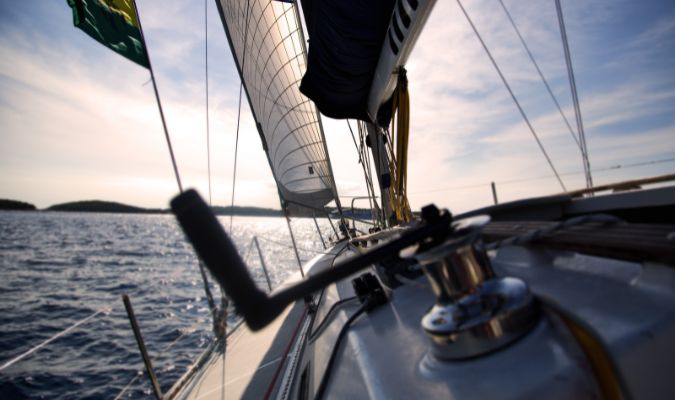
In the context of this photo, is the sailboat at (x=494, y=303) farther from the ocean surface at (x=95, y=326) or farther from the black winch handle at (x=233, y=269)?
the ocean surface at (x=95, y=326)

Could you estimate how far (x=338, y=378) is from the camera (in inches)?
33.8

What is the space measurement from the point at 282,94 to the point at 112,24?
248 centimetres

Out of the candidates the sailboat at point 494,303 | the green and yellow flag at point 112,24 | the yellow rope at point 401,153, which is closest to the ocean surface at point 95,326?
the sailboat at point 494,303

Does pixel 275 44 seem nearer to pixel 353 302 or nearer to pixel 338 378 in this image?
pixel 353 302

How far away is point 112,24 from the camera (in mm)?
3416

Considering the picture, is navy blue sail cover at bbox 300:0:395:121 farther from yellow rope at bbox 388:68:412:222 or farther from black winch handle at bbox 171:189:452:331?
black winch handle at bbox 171:189:452:331

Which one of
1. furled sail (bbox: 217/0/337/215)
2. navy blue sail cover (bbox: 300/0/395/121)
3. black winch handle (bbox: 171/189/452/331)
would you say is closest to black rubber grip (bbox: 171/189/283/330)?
black winch handle (bbox: 171/189/452/331)

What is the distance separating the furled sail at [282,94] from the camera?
200 inches

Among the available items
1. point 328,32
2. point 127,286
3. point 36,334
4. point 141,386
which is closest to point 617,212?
point 328,32

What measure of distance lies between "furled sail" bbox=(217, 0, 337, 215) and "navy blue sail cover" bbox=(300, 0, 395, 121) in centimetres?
227

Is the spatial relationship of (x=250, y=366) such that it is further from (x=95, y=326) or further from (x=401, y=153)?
(x=95, y=326)

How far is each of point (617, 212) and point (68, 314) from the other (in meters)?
10.2

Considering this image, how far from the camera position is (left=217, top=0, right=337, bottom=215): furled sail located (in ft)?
16.6

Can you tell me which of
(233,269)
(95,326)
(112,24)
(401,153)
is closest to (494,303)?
(233,269)
